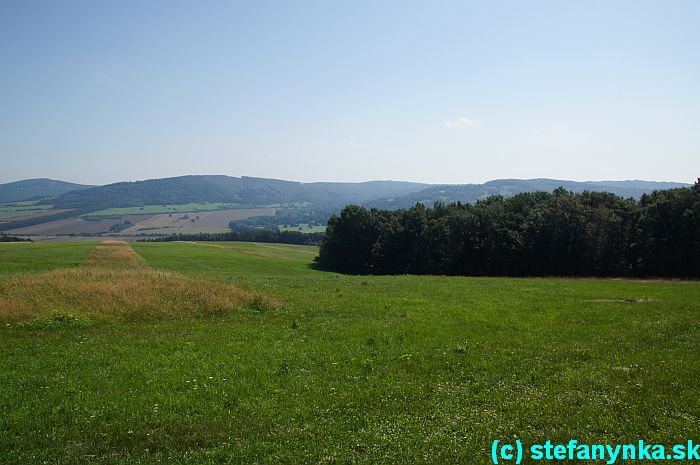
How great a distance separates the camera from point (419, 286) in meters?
35.2

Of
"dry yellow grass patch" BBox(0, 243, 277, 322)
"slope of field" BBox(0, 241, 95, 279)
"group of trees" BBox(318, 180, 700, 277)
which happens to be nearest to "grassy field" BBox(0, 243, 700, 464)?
"dry yellow grass patch" BBox(0, 243, 277, 322)

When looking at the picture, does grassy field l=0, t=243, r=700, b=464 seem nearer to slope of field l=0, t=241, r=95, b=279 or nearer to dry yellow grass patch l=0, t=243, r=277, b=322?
dry yellow grass patch l=0, t=243, r=277, b=322

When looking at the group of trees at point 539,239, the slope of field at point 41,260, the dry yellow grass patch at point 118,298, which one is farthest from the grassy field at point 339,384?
the group of trees at point 539,239

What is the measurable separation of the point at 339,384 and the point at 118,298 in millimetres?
15375

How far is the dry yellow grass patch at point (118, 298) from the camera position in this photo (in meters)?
20.5

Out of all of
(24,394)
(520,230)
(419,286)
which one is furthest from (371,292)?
(520,230)

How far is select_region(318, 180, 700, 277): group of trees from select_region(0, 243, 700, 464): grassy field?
40820 millimetres

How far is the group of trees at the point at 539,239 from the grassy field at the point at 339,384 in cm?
4082

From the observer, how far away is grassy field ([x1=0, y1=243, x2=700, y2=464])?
8820mm

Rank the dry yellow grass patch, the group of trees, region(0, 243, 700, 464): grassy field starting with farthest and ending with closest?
the group of trees → the dry yellow grass patch → region(0, 243, 700, 464): grassy field

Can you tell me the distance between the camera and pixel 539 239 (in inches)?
2527

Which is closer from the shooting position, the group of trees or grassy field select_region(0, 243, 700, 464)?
grassy field select_region(0, 243, 700, 464)

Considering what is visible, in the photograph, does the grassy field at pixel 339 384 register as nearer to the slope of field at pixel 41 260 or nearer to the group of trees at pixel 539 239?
the slope of field at pixel 41 260

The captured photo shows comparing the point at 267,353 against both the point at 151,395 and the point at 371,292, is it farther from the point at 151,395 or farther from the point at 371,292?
the point at 371,292
